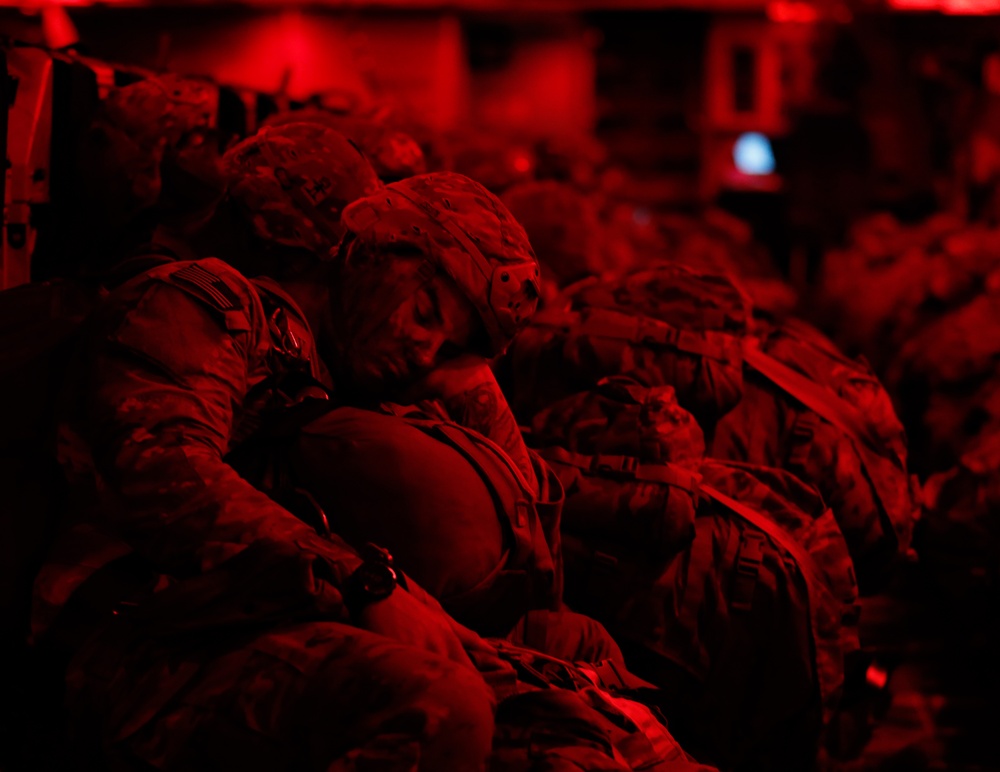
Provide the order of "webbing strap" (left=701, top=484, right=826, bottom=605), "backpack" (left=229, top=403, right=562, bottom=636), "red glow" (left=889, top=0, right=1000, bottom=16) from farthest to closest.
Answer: "red glow" (left=889, top=0, right=1000, bottom=16)
"webbing strap" (left=701, top=484, right=826, bottom=605)
"backpack" (left=229, top=403, right=562, bottom=636)

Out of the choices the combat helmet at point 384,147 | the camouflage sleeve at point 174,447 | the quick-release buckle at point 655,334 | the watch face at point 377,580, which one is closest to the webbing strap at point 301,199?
the camouflage sleeve at point 174,447

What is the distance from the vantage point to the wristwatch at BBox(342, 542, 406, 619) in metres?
1.99

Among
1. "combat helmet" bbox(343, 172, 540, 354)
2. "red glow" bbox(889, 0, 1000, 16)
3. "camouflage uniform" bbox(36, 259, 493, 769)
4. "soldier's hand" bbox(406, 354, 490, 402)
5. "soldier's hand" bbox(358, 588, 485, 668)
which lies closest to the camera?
"camouflage uniform" bbox(36, 259, 493, 769)

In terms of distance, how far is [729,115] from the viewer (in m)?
23.2

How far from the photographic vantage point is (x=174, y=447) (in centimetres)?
195

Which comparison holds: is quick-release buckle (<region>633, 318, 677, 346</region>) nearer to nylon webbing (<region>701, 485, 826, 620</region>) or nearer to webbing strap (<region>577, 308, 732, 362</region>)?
webbing strap (<region>577, 308, 732, 362</region>)

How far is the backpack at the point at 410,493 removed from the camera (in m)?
2.22

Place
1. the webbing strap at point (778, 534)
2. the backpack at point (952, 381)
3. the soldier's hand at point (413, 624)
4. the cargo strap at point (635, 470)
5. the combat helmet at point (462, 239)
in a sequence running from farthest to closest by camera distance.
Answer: the backpack at point (952, 381) < the webbing strap at point (778, 534) < the cargo strap at point (635, 470) < the combat helmet at point (462, 239) < the soldier's hand at point (413, 624)

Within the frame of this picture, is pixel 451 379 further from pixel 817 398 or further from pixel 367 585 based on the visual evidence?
pixel 817 398

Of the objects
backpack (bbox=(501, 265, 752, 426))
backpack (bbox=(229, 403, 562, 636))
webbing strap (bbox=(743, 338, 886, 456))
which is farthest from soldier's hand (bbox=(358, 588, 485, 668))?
webbing strap (bbox=(743, 338, 886, 456))

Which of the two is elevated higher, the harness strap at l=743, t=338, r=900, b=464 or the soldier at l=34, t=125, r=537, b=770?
the soldier at l=34, t=125, r=537, b=770

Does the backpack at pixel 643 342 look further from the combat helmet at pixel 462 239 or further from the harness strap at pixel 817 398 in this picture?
the combat helmet at pixel 462 239

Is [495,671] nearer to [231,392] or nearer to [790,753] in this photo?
[231,392]

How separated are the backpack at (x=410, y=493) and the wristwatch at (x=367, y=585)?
0.60 feet
